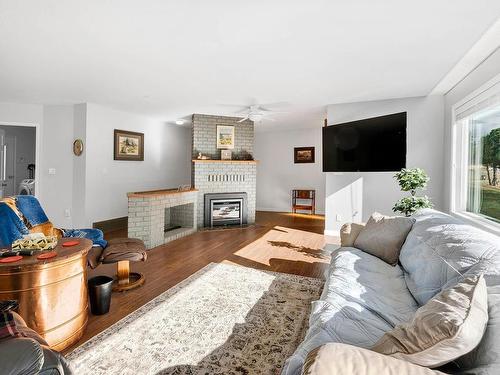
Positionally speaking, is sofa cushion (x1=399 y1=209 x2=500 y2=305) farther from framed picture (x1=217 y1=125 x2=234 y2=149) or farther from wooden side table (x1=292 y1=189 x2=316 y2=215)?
wooden side table (x1=292 y1=189 x2=316 y2=215)

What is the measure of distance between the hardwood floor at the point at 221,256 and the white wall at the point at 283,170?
2044mm

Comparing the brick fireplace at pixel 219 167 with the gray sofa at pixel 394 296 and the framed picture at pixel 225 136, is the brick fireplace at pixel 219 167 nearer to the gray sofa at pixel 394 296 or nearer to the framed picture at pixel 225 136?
the framed picture at pixel 225 136

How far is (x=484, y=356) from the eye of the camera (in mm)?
818

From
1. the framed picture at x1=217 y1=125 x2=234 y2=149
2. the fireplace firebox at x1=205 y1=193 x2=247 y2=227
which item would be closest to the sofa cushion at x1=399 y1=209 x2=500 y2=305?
Answer: the fireplace firebox at x1=205 y1=193 x2=247 y2=227

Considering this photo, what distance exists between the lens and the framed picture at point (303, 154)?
23.9 ft

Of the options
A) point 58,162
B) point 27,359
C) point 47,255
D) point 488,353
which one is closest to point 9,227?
point 47,255

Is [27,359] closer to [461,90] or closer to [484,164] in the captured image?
[484,164]

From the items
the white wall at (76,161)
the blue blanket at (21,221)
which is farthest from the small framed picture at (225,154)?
the blue blanket at (21,221)

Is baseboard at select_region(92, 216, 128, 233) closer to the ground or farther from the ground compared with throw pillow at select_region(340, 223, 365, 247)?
closer to the ground

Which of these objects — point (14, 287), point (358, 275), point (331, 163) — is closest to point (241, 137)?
point (331, 163)

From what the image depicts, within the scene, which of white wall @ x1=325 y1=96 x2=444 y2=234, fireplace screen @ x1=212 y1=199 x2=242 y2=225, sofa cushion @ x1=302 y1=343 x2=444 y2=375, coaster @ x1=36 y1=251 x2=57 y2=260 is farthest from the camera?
fireplace screen @ x1=212 y1=199 x2=242 y2=225

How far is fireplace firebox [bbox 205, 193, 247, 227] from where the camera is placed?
543 cm

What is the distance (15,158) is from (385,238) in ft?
28.1

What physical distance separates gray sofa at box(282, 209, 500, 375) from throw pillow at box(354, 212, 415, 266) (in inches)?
3.3
